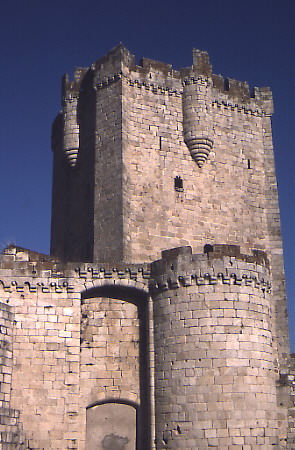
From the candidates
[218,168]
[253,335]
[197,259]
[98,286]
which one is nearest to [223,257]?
[197,259]

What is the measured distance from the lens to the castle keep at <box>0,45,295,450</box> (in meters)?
17.7

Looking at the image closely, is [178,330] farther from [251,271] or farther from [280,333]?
[280,333]

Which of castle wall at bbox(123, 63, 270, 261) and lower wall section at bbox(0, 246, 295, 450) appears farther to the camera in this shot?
castle wall at bbox(123, 63, 270, 261)

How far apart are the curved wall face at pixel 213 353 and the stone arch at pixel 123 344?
677mm

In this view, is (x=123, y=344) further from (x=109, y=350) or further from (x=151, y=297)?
(x=151, y=297)

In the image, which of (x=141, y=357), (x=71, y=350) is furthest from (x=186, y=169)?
(x=71, y=350)

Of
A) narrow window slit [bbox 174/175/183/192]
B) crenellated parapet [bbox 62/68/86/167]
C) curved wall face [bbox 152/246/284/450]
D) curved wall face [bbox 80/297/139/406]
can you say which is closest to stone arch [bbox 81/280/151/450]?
curved wall face [bbox 80/297/139/406]

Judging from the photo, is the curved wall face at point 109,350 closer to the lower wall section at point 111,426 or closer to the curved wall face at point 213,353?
the lower wall section at point 111,426

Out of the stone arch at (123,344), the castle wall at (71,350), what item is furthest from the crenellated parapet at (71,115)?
the stone arch at (123,344)

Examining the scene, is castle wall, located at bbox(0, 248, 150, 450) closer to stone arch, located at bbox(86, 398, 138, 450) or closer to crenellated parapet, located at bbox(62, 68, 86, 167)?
stone arch, located at bbox(86, 398, 138, 450)

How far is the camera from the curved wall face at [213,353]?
1738 centimetres

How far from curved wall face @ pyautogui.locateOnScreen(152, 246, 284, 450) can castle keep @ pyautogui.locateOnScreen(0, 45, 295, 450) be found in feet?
0.12

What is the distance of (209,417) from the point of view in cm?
1736

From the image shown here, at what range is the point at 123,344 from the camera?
1959 cm
